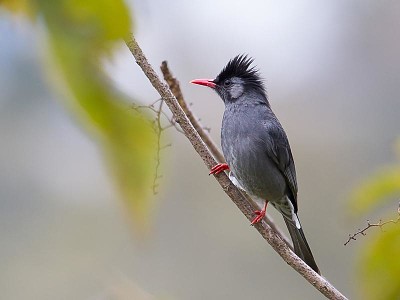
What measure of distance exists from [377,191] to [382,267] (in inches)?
13.0

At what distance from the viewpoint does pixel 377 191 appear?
65.2 inches

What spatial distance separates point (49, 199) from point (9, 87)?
1056 cm

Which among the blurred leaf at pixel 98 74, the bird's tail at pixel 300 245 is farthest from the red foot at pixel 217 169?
the blurred leaf at pixel 98 74

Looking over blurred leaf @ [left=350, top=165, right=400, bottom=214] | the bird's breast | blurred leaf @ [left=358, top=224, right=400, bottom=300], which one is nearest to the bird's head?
the bird's breast

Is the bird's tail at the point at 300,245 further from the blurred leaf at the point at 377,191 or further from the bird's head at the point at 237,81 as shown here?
the blurred leaf at the point at 377,191

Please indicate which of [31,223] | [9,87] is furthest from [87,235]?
[9,87]

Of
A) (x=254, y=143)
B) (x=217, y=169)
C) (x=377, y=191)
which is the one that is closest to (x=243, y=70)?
(x=254, y=143)

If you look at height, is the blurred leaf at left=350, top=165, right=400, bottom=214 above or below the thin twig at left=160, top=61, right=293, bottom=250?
below

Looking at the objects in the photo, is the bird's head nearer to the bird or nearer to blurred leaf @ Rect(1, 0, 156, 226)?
the bird

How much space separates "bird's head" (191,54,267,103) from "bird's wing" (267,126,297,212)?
25 centimetres

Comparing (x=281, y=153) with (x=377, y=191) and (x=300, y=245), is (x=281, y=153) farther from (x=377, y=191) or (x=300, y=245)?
(x=377, y=191)

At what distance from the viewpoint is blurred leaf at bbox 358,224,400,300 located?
4.31ft

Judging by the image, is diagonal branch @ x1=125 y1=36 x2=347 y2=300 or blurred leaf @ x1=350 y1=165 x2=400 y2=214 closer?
blurred leaf @ x1=350 y1=165 x2=400 y2=214

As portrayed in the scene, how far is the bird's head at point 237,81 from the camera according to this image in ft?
13.1
